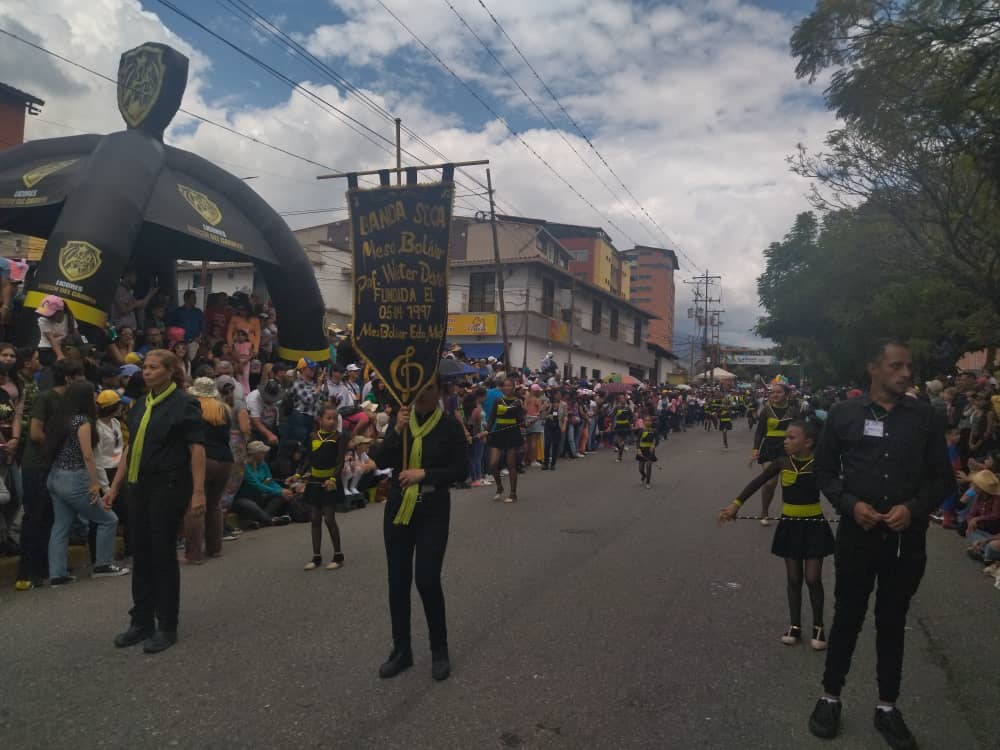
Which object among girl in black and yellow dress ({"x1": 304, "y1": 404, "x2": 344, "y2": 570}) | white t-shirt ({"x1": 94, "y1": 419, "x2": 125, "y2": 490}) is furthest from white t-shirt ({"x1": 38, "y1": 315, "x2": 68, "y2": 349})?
girl in black and yellow dress ({"x1": 304, "y1": 404, "x2": 344, "y2": 570})

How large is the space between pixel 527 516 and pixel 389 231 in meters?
5.56

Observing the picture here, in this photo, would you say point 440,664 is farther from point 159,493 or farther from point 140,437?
point 140,437

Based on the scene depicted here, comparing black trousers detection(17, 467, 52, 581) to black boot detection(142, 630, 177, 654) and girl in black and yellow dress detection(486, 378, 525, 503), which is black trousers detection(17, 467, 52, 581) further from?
girl in black and yellow dress detection(486, 378, 525, 503)

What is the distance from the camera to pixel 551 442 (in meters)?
16.9

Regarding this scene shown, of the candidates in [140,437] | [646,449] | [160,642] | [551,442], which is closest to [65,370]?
[140,437]

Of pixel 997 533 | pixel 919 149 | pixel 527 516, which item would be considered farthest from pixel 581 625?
pixel 919 149

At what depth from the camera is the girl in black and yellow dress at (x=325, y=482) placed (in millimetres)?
7145

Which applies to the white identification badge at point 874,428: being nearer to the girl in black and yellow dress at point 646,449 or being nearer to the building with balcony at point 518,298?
the girl in black and yellow dress at point 646,449

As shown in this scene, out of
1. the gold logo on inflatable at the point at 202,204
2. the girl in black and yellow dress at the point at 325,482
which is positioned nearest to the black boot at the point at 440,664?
the girl in black and yellow dress at the point at 325,482

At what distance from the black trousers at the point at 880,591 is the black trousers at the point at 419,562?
7.01 feet

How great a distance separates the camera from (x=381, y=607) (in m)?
5.79

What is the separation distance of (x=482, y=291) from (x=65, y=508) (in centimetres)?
3098

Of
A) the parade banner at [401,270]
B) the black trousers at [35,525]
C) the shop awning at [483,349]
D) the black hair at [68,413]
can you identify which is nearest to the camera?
the parade banner at [401,270]

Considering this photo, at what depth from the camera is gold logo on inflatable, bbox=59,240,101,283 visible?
390 inches
